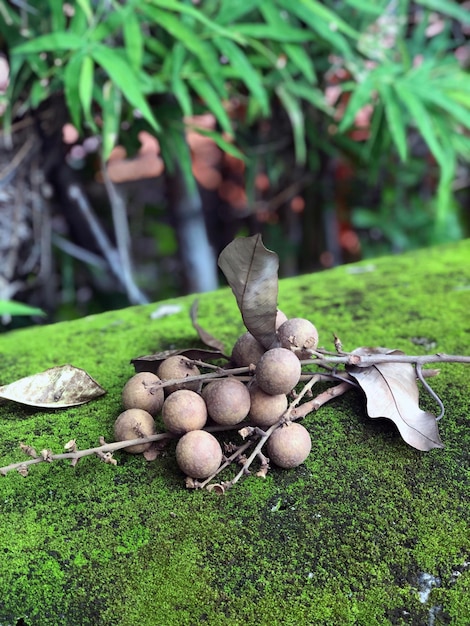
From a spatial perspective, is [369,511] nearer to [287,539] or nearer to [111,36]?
[287,539]

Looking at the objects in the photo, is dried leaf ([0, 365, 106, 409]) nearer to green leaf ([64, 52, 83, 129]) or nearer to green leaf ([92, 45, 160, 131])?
green leaf ([92, 45, 160, 131])

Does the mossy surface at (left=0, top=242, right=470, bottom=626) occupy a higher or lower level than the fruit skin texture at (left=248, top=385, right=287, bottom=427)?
lower

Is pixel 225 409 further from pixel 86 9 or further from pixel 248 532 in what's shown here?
pixel 86 9

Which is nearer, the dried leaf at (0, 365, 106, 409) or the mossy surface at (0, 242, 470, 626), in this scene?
the mossy surface at (0, 242, 470, 626)

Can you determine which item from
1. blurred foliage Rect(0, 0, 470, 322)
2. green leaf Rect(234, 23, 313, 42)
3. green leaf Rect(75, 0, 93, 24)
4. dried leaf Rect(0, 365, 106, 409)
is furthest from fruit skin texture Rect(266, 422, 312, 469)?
green leaf Rect(234, 23, 313, 42)

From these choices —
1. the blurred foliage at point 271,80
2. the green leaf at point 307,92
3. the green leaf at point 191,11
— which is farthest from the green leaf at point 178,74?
the green leaf at point 307,92

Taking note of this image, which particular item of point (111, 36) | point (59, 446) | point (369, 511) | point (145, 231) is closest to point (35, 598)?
point (59, 446)

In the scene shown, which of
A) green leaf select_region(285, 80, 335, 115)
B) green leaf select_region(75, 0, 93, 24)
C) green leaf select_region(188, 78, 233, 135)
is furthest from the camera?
green leaf select_region(285, 80, 335, 115)
